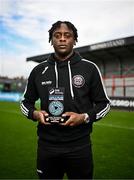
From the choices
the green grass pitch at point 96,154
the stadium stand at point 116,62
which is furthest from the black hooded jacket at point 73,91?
the stadium stand at point 116,62

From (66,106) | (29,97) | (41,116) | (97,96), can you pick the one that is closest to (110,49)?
(29,97)

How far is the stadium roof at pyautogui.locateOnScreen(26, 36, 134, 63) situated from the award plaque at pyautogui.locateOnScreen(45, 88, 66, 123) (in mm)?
25507

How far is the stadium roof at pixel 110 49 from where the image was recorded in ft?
93.7

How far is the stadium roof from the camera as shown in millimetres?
28547

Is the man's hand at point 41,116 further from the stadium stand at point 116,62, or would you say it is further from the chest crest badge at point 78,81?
the stadium stand at point 116,62

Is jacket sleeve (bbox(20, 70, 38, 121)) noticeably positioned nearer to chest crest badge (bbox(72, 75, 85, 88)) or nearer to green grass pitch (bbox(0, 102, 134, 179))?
chest crest badge (bbox(72, 75, 85, 88))

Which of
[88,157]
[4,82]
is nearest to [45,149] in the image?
[88,157]

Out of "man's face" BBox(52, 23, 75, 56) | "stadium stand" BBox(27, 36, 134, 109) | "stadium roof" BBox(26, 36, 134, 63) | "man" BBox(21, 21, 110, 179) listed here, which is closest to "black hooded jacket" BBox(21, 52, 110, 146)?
"man" BBox(21, 21, 110, 179)

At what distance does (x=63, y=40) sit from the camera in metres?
2.95

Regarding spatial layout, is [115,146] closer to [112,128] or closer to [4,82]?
[112,128]

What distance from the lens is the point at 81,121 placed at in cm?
283

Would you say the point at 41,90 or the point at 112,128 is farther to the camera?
the point at 112,128

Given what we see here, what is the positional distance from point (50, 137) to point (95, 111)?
0.48 meters

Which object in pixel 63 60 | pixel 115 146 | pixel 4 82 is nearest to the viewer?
pixel 63 60
